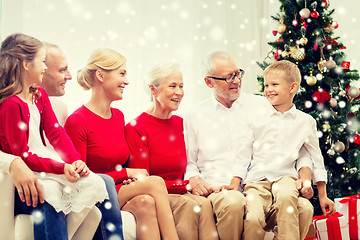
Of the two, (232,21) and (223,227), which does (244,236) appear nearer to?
(223,227)

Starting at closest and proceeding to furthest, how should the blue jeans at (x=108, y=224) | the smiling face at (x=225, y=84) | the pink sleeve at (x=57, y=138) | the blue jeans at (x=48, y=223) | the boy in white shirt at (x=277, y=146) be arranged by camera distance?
the blue jeans at (x=48, y=223) < the blue jeans at (x=108, y=224) < the pink sleeve at (x=57, y=138) < the boy in white shirt at (x=277, y=146) < the smiling face at (x=225, y=84)

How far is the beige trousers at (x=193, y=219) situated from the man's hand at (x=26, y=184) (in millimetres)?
738

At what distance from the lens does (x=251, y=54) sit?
4.67 m

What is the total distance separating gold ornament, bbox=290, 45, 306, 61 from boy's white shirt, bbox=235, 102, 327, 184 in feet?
2.90

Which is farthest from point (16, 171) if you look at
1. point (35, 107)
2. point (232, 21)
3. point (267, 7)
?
point (267, 7)

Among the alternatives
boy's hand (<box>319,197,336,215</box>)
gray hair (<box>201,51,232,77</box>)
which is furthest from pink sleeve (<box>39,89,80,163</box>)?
boy's hand (<box>319,197,336,215</box>)

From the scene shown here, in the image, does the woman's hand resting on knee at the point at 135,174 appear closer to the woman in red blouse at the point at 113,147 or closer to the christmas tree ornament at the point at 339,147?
the woman in red blouse at the point at 113,147

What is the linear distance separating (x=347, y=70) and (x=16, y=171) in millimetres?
2525

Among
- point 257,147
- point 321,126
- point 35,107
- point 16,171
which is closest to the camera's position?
point 16,171

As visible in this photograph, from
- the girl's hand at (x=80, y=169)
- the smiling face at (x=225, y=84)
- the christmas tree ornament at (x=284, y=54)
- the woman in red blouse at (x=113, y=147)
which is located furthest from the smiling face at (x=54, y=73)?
the christmas tree ornament at (x=284, y=54)

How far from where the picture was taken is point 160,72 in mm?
2658

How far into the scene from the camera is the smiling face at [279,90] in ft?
8.46

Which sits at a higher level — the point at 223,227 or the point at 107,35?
the point at 107,35

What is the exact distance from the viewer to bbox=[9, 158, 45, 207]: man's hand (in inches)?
71.1
